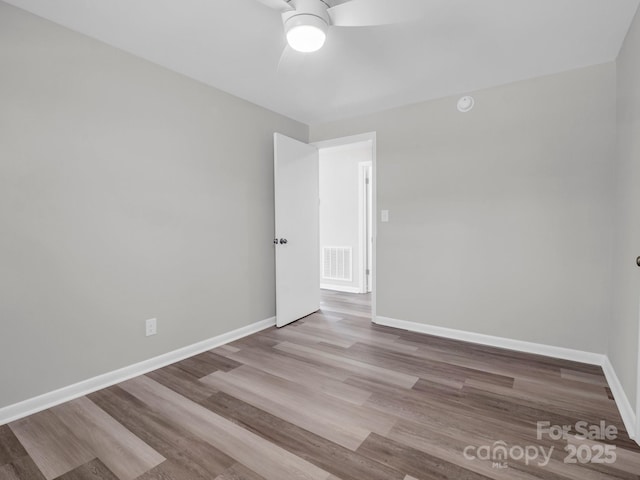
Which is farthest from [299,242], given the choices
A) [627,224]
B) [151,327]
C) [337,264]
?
[627,224]

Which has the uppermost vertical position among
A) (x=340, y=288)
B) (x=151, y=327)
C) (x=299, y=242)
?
(x=299, y=242)

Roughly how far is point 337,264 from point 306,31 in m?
3.97

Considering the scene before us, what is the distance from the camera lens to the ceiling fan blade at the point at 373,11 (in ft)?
5.24

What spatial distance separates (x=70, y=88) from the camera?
1.99 metres

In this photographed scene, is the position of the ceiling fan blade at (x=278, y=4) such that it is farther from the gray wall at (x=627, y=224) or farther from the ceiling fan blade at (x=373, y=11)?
the gray wall at (x=627, y=224)

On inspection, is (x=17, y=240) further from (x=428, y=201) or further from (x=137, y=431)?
(x=428, y=201)

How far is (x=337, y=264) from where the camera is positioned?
17.6 ft

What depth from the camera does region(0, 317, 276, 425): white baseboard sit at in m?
1.81

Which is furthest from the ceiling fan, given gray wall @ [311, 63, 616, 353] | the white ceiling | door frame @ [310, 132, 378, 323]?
door frame @ [310, 132, 378, 323]

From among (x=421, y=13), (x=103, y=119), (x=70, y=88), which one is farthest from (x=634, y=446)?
(x=70, y=88)

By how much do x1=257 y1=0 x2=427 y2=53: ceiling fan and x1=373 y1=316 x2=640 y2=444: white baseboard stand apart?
7.87 feet

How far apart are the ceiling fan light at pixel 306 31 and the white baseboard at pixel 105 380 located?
2.41m

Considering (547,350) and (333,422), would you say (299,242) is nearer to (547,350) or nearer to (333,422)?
(333,422)

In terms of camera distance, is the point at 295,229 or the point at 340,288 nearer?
the point at 295,229
